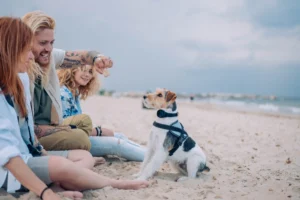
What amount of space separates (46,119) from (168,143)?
5.11 feet

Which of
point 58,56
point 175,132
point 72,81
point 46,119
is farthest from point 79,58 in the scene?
point 175,132

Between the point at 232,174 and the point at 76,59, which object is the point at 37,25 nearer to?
the point at 76,59

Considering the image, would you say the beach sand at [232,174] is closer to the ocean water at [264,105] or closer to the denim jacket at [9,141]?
the denim jacket at [9,141]

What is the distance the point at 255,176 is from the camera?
4.35 meters

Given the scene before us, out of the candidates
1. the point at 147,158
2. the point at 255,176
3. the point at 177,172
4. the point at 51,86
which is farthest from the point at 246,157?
the point at 51,86

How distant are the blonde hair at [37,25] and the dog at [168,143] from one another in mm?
1430

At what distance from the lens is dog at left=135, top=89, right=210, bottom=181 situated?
4.03m

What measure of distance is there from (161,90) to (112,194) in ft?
5.43

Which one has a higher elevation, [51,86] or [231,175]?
[51,86]

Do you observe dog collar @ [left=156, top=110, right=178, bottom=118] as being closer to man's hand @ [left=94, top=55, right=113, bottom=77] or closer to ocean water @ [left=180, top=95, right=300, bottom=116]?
man's hand @ [left=94, top=55, right=113, bottom=77]

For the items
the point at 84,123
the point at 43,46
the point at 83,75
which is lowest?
the point at 84,123

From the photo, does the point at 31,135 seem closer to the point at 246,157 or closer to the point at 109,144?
the point at 109,144

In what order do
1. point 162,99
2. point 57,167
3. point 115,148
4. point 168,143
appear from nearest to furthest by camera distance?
point 57,167
point 168,143
point 162,99
point 115,148

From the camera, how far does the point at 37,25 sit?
360cm
